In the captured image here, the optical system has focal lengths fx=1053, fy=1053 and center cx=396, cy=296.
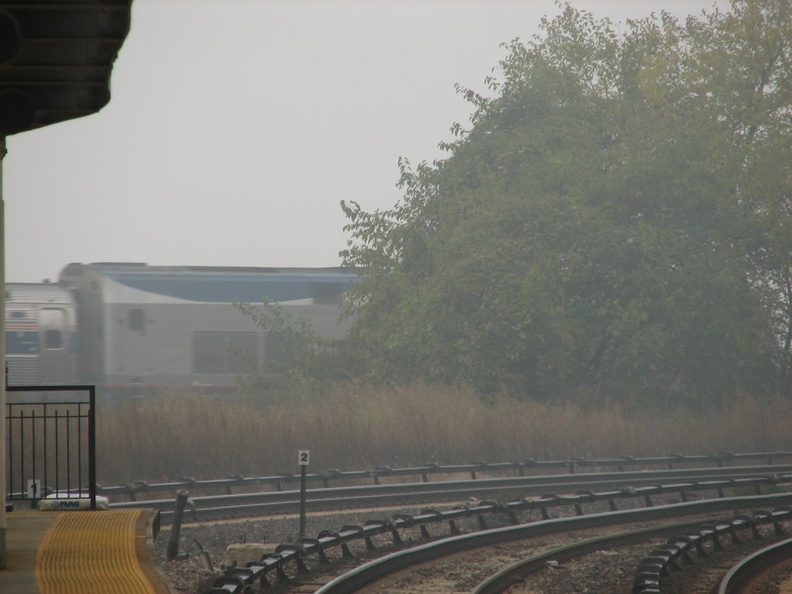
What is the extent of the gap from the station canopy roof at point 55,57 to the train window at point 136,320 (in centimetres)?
2515

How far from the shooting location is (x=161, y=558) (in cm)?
1352

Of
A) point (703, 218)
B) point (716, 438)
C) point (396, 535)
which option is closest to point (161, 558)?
point (396, 535)

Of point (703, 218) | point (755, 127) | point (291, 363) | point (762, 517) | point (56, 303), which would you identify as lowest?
point (762, 517)

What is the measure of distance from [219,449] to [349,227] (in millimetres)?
13961

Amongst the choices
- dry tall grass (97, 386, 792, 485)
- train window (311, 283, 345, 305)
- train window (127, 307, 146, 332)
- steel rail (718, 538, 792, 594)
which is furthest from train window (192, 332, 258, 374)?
steel rail (718, 538, 792, 594)

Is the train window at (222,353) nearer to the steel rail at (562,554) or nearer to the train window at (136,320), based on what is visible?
the train window at (136,320)

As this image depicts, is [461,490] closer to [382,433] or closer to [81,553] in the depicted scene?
[382,433]

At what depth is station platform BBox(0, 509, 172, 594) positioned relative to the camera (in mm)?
7520

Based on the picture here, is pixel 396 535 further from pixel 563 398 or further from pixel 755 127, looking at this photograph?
pixel 755 127

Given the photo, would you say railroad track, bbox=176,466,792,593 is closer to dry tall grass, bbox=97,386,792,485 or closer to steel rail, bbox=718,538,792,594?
steel rail, bbox=718,538,792,594

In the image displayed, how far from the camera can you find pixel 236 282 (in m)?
34.3

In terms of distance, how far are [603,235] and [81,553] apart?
82.4 feet

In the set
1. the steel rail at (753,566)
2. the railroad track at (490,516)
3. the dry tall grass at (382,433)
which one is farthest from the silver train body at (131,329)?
the steel rail at (753,566)

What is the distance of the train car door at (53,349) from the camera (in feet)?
106
